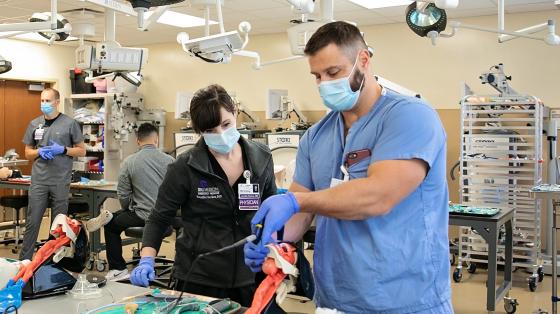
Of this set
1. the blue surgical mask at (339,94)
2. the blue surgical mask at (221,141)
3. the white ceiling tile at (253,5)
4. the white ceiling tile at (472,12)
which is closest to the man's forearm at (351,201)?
the blue surgical mask at (339,94)

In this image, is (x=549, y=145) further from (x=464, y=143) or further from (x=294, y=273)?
(x=294, y=273)

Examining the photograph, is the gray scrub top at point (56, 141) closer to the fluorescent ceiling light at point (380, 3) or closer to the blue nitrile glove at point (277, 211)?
the fluorescent ceiling light at point (380, 3)

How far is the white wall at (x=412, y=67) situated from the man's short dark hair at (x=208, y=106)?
11.1 ft

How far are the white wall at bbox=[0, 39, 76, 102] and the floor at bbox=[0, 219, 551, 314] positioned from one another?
5855 mm

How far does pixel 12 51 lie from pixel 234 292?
298 inches

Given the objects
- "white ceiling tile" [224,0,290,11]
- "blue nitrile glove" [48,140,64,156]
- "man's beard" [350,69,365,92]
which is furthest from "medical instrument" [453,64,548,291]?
"man's beard" [350,69,365,92]

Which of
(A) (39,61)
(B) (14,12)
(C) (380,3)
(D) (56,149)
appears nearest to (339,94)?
(D) (56,149)

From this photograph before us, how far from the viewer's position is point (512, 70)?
6324 millimetres

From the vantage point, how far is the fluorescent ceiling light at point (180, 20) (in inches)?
266

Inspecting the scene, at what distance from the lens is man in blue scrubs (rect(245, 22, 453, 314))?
141 centimetres

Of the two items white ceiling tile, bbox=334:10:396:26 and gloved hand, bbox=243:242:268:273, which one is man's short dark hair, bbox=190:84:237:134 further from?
white ceiling tile, bbox=334:10:396:26

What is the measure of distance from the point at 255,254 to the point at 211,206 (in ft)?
2.62

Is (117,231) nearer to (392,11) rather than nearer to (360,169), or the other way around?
(392,11)

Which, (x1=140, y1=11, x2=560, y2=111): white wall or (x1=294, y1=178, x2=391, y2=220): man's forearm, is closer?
(x1=294, y1=178, x2=391, y2=220): man's forearm
